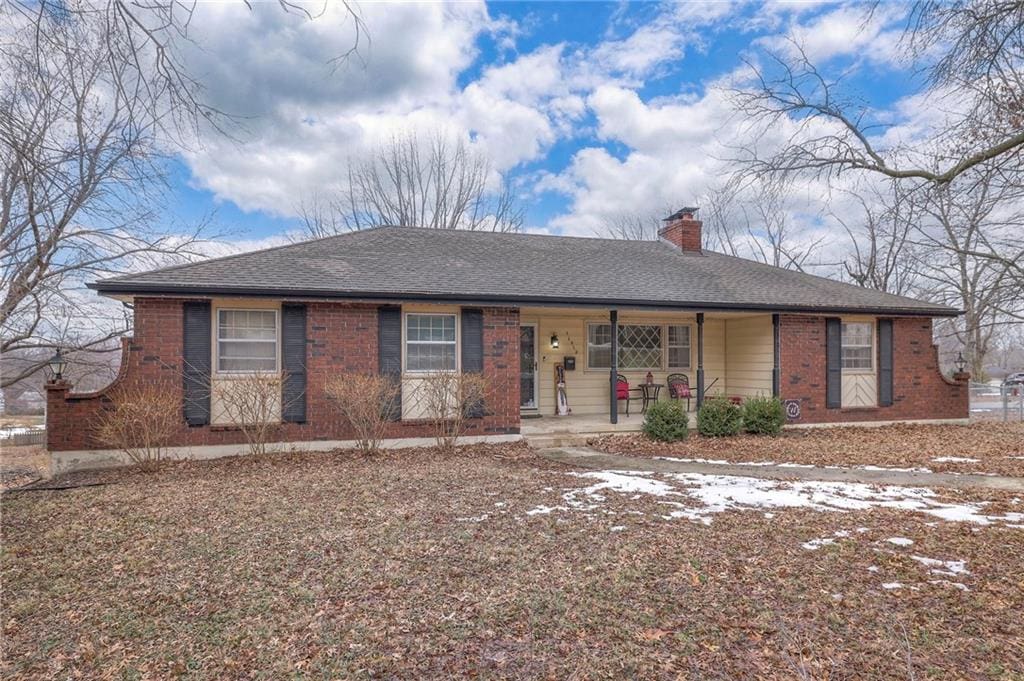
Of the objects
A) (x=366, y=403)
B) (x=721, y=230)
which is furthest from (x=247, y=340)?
(x=721, y=230)

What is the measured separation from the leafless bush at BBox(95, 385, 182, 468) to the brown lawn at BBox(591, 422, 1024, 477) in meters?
6.39

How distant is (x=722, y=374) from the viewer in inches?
512

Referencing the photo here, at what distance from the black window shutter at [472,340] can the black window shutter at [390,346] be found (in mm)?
1083

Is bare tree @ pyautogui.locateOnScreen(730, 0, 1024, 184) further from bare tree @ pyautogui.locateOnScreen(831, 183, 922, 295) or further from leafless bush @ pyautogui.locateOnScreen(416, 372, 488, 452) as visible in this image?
bare tree @ pyautogui.locateOnScreen(831, 183, 922, 295)

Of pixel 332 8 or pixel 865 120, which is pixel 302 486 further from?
pixel 865 120

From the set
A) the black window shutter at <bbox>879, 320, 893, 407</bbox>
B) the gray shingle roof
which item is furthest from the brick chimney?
the black window shutter at <bbox>879, 320, 893, 407</bbox>

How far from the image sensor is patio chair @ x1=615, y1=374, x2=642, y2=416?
1156cm

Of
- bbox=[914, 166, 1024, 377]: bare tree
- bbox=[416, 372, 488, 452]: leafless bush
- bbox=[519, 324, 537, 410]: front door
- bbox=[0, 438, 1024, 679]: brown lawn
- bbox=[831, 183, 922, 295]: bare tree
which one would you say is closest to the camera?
bbox=[0, 438, 1024, 679]: brown lawn

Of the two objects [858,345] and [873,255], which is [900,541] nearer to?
[858,345]

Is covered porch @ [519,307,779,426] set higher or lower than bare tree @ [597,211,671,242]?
lower

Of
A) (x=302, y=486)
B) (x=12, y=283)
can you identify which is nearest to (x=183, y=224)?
(x=12, y=283)

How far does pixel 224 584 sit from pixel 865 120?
9260mm

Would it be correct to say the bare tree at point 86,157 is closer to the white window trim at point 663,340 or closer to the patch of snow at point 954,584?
the patch of snow at point 954,584

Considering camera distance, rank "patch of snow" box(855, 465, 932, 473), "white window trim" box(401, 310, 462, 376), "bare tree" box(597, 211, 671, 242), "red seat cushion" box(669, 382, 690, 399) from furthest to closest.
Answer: "bare tree" box(597, 211, 671, 242) < "red seat cushion" box(669, 382, 690, 399) < "white window trim" box(401, 310, 462, 376) < "patch of snow" box(855, 465, 932, 473)
